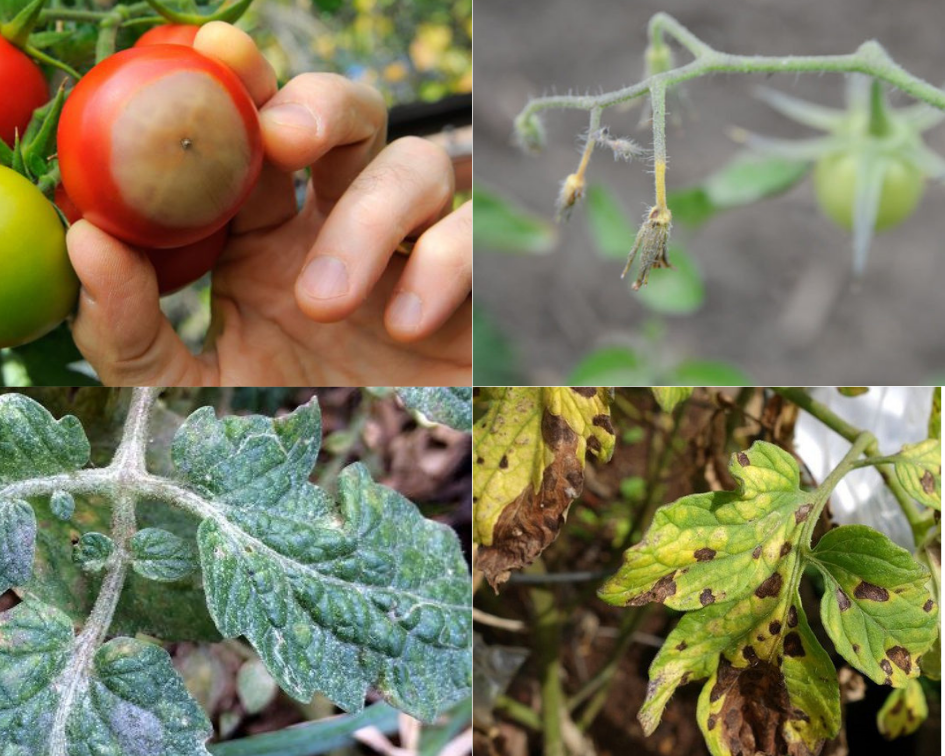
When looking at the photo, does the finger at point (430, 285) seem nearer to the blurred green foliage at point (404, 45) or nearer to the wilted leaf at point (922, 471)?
the wilted leaf at point (922, 471)

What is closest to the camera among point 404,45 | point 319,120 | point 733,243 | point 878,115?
point 319,120

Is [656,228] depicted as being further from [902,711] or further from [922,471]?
[902,711]

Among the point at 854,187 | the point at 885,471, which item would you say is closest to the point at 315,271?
the point at 885,471

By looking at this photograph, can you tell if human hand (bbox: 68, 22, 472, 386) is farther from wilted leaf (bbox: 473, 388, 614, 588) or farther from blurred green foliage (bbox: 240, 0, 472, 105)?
blurred green foliage (bbox: 240, 0, 472, 105)

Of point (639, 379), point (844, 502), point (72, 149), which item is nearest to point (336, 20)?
point (639, 379)

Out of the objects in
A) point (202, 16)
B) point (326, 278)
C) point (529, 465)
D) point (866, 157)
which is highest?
point (202, 16)

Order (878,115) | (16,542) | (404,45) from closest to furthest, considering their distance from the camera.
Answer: (16,542) < (878,115) < (404,45)

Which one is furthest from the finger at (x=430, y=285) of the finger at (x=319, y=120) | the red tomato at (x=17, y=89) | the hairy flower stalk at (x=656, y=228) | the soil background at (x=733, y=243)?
the soil background at (x=733, y=243)
